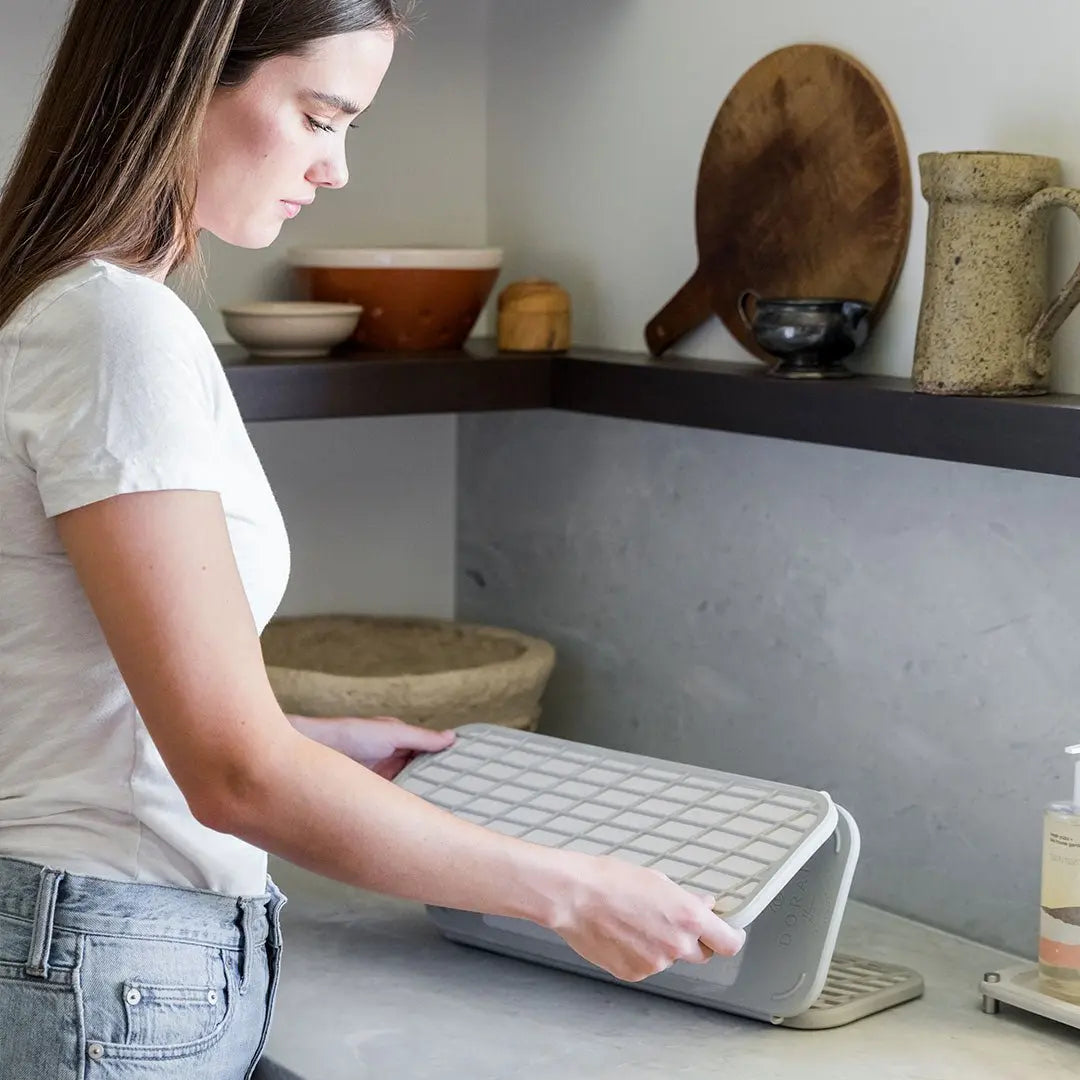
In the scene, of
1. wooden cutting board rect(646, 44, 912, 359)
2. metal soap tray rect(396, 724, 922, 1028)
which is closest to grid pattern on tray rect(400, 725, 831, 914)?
metal soap tray rect(396, 724, 922, 1028)

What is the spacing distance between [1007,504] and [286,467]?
0.88 m

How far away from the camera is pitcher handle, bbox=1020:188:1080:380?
123 cm

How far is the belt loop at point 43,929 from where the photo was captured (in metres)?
0.94

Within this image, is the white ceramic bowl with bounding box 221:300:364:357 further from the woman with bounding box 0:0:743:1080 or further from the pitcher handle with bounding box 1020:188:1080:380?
the pitcher handle with bounding box 1020:188:1080:380

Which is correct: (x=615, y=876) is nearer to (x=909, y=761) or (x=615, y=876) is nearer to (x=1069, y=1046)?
(x=1069, y=1046)

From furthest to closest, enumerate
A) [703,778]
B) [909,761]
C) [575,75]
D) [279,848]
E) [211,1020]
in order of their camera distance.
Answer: [575,75] < [909,761] < [703,778] < [211,1020] < [279,848]

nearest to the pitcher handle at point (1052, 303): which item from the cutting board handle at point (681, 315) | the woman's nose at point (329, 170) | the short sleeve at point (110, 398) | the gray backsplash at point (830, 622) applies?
the gray backsplash at point (830, 622)

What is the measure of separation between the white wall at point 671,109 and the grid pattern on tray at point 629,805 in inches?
17.4

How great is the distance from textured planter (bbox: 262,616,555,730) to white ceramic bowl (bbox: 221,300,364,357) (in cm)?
34

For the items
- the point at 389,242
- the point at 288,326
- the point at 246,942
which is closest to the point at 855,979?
the point at 246,942

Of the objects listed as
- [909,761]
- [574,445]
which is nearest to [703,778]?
[909,761]

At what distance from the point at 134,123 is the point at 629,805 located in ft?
2.14

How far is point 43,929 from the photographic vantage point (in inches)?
37.0

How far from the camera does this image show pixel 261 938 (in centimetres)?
106
